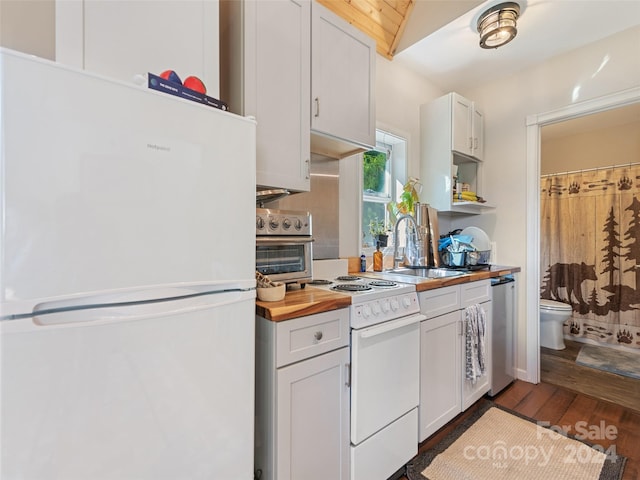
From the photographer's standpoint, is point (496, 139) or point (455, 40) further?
point (496, 139)

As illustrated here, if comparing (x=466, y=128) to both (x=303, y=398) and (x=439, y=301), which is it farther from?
(x=303, y=398)

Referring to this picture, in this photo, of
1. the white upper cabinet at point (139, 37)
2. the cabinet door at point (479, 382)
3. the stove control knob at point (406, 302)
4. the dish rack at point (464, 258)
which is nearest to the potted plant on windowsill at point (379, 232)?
the dish rack at point (464, 258)

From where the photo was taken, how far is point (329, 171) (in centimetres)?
206

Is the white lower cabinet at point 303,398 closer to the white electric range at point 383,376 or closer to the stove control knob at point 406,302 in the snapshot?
the white electric range at point 383,376

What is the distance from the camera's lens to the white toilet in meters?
3.13

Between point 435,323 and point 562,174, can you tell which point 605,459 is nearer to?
point 435,323

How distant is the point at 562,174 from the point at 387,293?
3.64 meters

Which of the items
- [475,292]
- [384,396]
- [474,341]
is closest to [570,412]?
[474,341]

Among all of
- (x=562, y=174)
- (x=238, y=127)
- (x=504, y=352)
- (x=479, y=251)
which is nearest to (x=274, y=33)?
(x=238, y=127)

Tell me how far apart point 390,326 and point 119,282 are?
1.08 m

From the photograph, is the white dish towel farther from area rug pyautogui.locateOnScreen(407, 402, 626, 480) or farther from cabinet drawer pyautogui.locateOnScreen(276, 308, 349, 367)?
cabinet drawer pyautogui.locateOnScreen(276, 308, 349, 367)

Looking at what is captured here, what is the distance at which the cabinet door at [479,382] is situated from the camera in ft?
6.27

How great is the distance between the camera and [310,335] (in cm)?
114

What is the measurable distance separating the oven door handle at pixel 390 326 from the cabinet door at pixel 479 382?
62 cm
